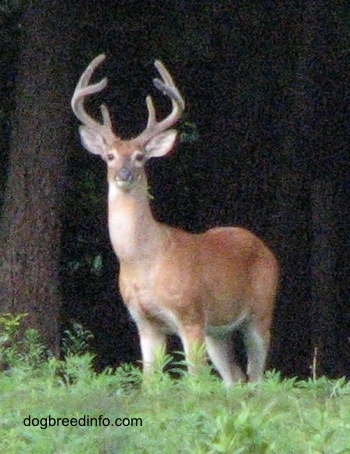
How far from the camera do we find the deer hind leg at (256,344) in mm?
13789

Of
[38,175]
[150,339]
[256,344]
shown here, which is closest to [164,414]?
[150,339]

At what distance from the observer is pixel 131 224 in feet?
42.8

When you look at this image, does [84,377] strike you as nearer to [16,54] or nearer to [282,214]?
[16,54]

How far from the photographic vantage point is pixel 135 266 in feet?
42.2

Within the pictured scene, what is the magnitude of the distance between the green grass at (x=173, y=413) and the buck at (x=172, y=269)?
1705 millimetres

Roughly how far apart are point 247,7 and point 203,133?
1.69 m

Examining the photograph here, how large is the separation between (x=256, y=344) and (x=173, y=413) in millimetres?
4685

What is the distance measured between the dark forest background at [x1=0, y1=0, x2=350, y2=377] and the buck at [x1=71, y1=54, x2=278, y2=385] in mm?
949

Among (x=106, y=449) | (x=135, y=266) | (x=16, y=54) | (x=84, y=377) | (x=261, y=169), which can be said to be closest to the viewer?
(x=106, y=449)

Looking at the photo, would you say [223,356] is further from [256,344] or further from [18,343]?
[18,343]

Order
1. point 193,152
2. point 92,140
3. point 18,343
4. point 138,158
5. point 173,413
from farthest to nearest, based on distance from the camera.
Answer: point 193,152
point 18,343
point 92,140
point 138,158
point 173,413

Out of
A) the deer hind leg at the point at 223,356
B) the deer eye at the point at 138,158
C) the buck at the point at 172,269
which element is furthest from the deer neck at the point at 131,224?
the deer hind leg at the point at 223,356

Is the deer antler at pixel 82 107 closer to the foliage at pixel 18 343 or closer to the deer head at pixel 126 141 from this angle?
the deer head at pixel 126 141

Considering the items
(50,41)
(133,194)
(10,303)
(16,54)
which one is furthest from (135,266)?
(16,54)
